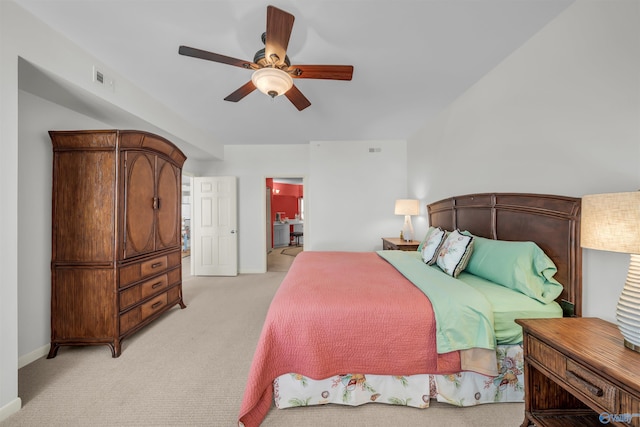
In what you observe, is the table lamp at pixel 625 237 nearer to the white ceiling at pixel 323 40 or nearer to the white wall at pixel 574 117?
the white wall at pixel 574 117

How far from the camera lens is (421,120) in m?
3.70

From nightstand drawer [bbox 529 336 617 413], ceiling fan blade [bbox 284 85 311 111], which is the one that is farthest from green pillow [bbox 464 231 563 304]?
ceiling fan blade [bbox 284 85 311 111]

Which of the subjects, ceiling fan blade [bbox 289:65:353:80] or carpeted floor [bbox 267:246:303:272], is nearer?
ceiling fan blade [bbox 289:65:353:80]

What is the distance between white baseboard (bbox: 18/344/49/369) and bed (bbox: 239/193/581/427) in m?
2.08

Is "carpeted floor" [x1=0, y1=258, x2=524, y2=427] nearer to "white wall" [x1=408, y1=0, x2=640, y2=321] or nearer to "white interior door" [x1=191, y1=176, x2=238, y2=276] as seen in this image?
"white wall" [x1=408, y1=0, x2=640, y2=321]

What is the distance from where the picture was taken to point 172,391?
171 centimetres

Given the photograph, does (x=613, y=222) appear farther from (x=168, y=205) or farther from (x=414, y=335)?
(x=168, y=205)

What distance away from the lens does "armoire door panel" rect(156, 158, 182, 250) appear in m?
2.73

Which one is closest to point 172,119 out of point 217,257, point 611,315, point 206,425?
point 217,257

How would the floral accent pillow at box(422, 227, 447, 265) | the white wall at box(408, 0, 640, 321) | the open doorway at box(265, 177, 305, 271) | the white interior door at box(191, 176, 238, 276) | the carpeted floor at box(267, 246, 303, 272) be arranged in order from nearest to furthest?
the white wall at box(408, 0, 640, 321) < the floral accent pillow at box(422, 227, 447, 265) < the white interior door at box(191, 176, 238, 276) < the carpeted floor at box(267, 246, 303, 272) < the open doorway at box(265, 177, 305, 271)

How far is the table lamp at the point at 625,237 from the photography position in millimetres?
969

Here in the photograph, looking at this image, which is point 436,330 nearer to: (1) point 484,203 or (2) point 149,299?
(1) point 484,203

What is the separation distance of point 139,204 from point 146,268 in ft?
2.18

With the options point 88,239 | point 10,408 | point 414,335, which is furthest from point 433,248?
point 10,408
